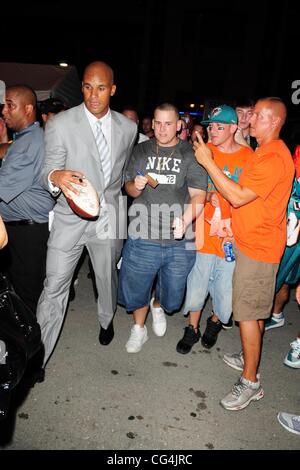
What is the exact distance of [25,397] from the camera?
266 cm

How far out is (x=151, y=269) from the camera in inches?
127

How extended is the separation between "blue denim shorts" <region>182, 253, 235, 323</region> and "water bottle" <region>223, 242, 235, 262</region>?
81 millimetres

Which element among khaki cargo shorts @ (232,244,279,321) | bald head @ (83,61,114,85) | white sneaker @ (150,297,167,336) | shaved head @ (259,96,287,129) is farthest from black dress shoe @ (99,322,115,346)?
shaved head @ (259,96,287,129)

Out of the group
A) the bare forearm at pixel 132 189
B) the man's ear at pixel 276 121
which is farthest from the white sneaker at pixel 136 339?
the man's ear at pixel 276 121

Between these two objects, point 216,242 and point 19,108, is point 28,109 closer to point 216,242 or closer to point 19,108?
point 19,108

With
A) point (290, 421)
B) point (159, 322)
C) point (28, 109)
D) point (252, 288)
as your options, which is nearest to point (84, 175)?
point (28, 109)

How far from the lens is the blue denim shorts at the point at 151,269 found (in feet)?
10.5

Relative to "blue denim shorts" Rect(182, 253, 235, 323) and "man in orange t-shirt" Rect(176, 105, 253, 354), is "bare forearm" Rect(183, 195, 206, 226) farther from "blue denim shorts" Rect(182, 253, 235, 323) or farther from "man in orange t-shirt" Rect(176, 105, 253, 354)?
"blue denim shorts" Rect(182, 253, 235, 323)

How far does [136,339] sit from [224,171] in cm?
182

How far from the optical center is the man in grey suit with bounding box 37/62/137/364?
2.70m

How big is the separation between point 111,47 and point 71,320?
19746 millimetres

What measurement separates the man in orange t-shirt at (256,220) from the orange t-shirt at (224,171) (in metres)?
0.40

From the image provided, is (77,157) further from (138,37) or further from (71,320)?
(138,37)
